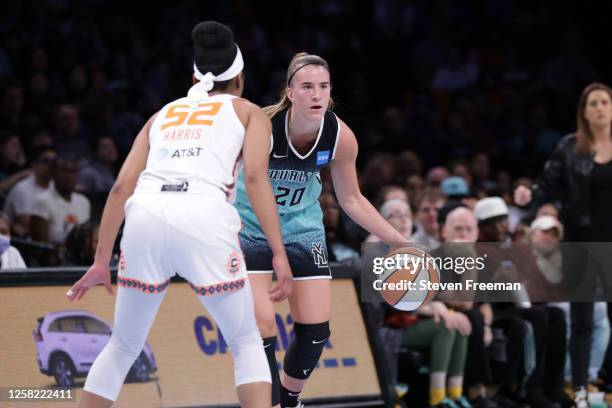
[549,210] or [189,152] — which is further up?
[189,152]

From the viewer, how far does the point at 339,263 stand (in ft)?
24.1

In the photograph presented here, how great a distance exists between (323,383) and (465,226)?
175 cm

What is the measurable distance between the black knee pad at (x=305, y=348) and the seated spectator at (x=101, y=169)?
166 inches

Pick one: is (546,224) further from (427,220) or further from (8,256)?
(8,256)

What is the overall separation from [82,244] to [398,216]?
245 cm

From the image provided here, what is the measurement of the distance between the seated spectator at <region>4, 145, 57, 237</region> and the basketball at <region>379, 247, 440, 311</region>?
3361 mm

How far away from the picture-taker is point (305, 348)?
18.2 feet

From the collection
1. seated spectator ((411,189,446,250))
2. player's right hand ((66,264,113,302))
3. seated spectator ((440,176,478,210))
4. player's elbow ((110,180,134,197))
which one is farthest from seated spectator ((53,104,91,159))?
player's elbow ((110,180,134,197))

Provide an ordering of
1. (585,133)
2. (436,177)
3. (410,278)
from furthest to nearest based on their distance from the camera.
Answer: (436,177) → (585,133) → (410,278)

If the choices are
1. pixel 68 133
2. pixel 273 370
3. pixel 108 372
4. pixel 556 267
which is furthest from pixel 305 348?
pixel 68 133

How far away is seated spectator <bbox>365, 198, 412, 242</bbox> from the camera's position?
8.20m

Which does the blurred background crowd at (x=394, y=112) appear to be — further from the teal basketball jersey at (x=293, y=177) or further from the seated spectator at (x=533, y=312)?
the teal basketball jersey at (x=293, y=177)

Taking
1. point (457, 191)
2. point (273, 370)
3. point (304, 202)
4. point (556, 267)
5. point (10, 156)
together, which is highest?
point (10, 156)

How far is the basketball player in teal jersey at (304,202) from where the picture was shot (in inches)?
211
